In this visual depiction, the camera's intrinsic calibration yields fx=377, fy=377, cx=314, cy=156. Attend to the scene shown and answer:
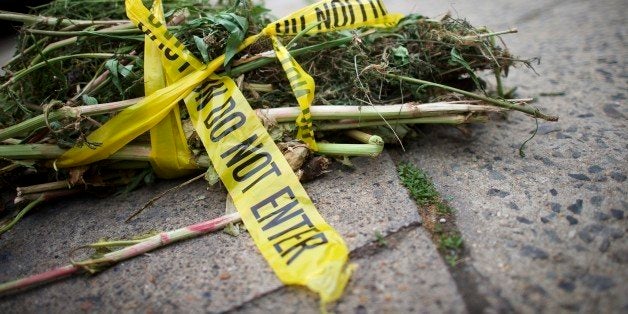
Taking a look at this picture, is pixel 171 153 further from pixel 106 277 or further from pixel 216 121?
pixel 106 277

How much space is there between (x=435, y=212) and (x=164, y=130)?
1.20 meters

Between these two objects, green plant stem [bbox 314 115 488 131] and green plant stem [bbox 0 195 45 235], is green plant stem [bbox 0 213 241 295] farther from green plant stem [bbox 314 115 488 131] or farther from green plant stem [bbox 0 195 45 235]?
green plant stem [bbox 314 115 488 131]

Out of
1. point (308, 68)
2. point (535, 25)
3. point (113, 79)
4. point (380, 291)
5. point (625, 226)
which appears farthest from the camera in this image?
point (535, 25)

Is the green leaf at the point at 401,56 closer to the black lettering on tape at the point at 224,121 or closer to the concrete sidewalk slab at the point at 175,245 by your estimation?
the concrete sidewalk slab at the point at 175,245

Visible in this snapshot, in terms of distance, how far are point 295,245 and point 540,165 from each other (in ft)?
3.74

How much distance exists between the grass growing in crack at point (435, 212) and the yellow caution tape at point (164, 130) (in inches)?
37.7

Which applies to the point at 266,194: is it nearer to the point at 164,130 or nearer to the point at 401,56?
the point at 164,130

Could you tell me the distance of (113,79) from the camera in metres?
1.64

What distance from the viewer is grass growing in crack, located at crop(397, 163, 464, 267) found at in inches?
50.9

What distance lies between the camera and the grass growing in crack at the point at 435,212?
4.24 ft

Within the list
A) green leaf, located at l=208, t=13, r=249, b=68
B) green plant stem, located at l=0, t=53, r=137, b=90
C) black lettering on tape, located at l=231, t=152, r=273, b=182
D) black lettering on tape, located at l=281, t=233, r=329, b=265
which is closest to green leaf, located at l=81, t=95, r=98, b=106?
green plant stem, located at l=0, t=53, r=137, b=90

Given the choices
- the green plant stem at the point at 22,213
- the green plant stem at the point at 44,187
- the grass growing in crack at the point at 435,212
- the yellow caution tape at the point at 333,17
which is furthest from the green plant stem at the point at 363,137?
the green plant stem at the point at 22,213

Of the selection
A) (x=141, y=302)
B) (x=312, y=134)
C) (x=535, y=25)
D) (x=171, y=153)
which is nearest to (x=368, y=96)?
(x=312, y=134)

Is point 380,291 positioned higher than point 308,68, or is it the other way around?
point 308,68
